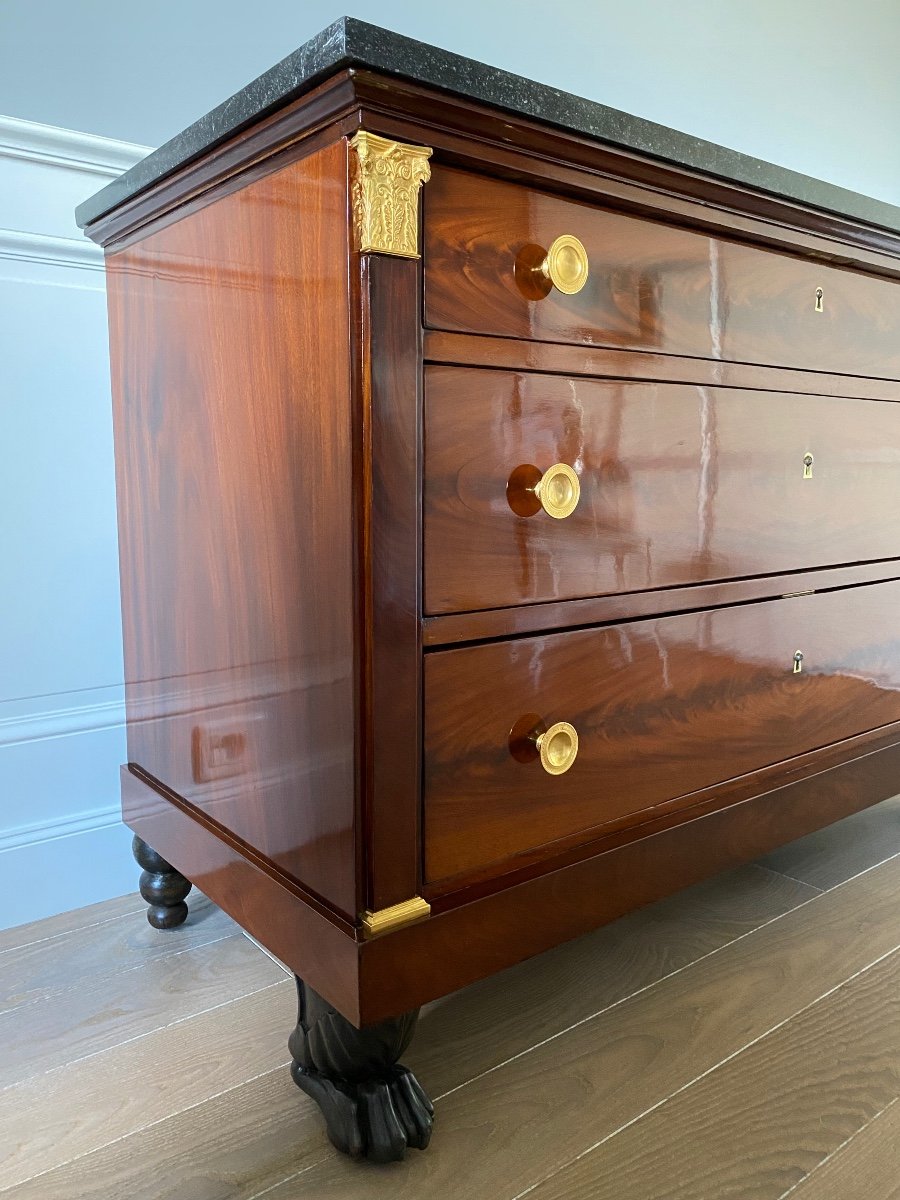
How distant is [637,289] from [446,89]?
253 millimetres

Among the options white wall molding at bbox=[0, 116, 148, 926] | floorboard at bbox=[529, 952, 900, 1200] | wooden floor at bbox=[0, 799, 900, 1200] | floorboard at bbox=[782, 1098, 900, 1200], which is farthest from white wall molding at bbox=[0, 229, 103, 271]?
floorboard at bbox=[782, 1098, 900, 1200]

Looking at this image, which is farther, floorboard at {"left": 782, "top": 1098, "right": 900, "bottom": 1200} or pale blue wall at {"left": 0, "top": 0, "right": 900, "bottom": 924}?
pale blue wall at {"left": 0, "top": 0, "right": 900, "bottom": 924}

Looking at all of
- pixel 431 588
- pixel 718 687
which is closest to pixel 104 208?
pixel 431 588

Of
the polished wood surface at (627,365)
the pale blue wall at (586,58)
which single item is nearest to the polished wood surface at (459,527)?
the polished wood surface at (627,365)

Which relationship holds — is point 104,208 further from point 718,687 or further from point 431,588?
point 718,687

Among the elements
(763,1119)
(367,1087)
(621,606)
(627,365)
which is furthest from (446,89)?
(763,1119)

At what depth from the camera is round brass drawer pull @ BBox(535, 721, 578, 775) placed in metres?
0.78

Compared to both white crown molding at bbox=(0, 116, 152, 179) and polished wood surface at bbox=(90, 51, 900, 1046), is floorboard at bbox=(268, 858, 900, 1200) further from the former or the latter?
white crown molding at bbox=(0, 116, 152, 179)

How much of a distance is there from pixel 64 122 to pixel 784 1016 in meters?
1.23

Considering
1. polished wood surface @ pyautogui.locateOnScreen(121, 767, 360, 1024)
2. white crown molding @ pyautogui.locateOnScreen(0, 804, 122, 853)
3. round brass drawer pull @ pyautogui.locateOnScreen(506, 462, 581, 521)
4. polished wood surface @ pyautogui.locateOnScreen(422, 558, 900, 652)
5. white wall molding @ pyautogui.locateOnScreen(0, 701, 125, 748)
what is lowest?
white crown molding @ pyautogui.locateOnScreen(0, 804, 122, 853)

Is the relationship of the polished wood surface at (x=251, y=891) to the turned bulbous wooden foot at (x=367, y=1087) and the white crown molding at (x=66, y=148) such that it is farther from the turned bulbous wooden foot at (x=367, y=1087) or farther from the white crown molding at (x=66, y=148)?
the white crown molding at (x=66, y=148)

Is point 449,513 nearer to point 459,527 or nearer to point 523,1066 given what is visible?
point 459,527

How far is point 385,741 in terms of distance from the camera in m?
0.69

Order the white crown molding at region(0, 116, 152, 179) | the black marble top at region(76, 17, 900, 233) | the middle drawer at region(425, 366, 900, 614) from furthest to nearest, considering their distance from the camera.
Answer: the white crown molding at region(0, 116, 152, 179), the middle drawer at region(425, 366, 900, 614), the black marble top at region(76, 17, 900, 233)
